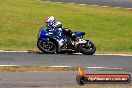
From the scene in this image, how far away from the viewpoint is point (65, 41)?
69.8ft

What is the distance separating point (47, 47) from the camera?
2092cm

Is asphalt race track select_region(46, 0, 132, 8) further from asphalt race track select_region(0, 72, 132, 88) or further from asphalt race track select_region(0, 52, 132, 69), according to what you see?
asphalt race track select_region(0, 72, 132, 88)

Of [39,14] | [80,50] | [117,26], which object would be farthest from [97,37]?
[80,50]

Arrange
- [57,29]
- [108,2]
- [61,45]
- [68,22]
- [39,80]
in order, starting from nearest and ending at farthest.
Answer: [39,80]
[61,45]
[57,29]
[68,22]
[108,2]

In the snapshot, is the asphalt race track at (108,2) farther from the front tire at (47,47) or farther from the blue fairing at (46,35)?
the front tire at (47,47)

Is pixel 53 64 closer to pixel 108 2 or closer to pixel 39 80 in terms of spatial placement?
pixel 39 80

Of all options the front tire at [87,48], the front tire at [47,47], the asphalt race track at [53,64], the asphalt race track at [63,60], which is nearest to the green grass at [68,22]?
the front tire at [87,48]

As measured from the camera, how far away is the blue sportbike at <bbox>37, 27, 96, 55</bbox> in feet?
68.5

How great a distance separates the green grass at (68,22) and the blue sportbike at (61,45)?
3032mm

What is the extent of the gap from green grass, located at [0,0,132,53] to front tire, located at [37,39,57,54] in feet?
10.2

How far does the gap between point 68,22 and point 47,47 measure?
11017 millimetres

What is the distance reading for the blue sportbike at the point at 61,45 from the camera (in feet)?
68.5

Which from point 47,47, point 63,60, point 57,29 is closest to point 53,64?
point 63,60

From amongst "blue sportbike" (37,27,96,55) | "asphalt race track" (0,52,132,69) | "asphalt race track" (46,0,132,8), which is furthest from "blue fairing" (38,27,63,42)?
"asphalt race track" (46,0,132,8)
